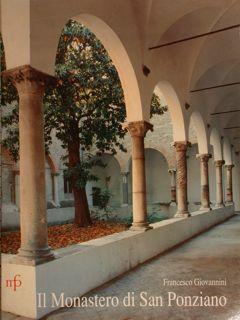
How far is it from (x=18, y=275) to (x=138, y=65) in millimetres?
4742

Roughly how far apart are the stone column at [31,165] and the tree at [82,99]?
393 cm

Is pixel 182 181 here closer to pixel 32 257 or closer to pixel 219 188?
pixel 219 188

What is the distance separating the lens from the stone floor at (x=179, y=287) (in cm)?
406

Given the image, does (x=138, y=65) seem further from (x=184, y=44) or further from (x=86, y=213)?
(x=86, y=213)

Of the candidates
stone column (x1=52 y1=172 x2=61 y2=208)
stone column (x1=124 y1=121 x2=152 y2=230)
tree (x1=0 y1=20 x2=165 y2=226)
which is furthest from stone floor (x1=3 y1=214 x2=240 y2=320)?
stone column (x1=52 y1=172 x2=61 y2=208)

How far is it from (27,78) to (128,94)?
3.33 meters

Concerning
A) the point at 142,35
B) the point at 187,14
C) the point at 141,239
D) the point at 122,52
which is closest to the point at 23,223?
the point at 141,239

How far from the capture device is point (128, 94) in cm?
728

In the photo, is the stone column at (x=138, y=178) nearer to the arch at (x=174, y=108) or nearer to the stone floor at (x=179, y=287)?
the stone floor at (x=179, y=287)

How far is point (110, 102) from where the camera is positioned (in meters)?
9.05

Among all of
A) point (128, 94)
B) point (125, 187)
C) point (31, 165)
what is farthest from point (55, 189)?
point (31, 165)

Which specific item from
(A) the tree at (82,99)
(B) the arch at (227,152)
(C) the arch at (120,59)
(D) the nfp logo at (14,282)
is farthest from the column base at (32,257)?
(B) the arch at (227,152)

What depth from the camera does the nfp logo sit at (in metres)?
4.04

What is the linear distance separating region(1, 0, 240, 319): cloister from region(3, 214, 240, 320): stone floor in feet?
0.98
